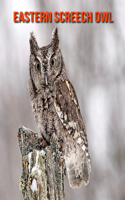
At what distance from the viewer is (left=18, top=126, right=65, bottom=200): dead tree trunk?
62.8 inches

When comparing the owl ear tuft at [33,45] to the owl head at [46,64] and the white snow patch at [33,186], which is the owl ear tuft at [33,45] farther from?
the white snow patch at [33,186]

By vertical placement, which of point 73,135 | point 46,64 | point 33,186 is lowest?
point 33,186

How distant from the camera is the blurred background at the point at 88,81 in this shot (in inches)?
141

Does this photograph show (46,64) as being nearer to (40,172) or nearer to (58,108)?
(58,108)

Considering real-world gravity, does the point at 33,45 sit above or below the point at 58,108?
above

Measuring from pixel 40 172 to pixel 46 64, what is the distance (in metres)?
Result: 1.00

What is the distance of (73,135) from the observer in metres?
2.38

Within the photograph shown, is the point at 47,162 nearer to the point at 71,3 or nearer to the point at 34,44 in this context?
the point at 34,44

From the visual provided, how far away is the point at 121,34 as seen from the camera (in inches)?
148

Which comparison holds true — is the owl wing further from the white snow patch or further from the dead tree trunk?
the white snow patch

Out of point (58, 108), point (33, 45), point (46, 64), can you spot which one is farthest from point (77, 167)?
point (33, 45)

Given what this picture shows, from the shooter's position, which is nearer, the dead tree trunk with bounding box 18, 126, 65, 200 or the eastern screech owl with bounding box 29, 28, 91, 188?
the dead tree trunk with bounding box 18, 126, 65, 200

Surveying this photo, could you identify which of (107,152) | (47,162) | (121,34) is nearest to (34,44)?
(47,162)

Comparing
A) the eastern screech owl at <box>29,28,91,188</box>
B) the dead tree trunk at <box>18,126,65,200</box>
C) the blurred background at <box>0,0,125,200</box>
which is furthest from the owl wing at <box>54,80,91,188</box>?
the blurred background at <box>0,0,125,200</box>
